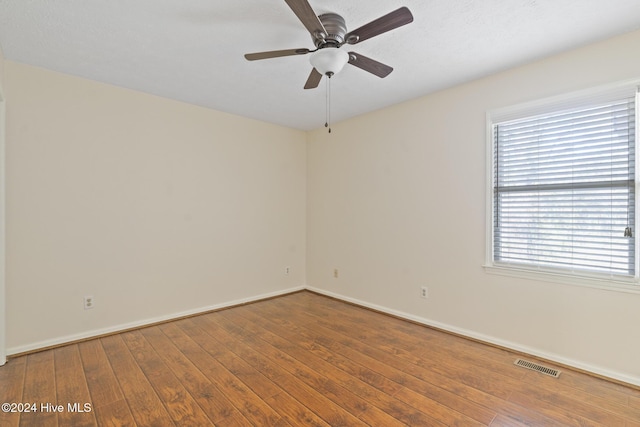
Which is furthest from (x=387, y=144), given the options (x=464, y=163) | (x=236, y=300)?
(x=236, y=300)

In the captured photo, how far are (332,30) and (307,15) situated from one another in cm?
41

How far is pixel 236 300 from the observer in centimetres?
412

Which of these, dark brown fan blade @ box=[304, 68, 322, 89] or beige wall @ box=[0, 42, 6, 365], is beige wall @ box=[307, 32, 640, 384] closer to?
dark brown fan blade @ box=[304, 68, 322, 89]

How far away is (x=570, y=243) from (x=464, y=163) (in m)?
1.13

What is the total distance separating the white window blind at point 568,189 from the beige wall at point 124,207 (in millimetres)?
2978

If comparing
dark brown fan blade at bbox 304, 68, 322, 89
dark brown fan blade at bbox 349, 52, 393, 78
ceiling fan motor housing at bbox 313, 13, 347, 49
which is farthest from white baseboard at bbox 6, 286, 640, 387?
ceiling fan motor housing at bbox 313, 13, 347, 49

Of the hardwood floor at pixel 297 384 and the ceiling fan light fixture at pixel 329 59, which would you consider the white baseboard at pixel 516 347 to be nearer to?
the hardwood floor at pixel 297 384

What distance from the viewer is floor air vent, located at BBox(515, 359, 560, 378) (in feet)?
7.87

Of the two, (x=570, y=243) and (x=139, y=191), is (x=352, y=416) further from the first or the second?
(x=139, y=191)

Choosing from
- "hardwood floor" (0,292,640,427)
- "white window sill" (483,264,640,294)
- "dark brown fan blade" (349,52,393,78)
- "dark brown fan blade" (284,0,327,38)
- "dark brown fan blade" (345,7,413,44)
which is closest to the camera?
"dark brown fan blade" (284,0,327,38)

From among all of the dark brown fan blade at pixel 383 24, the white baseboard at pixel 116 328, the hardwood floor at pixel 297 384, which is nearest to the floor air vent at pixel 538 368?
the hardwood floor at pixel 297 384

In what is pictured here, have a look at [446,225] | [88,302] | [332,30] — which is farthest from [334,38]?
[88,302]

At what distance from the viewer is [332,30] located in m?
2.02

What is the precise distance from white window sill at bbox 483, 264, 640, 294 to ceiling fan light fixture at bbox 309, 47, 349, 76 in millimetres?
2297
